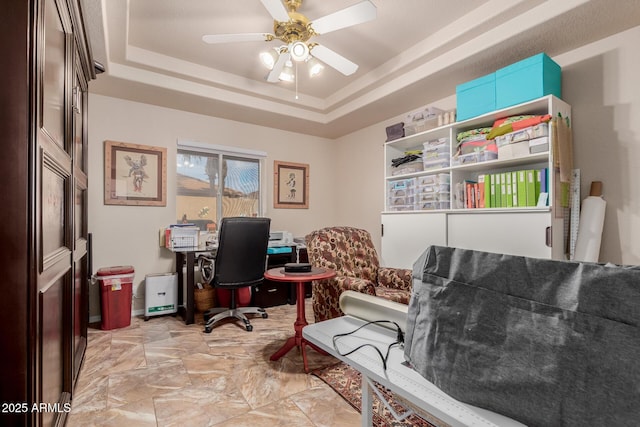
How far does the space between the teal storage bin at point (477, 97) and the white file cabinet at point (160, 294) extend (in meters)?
3.30

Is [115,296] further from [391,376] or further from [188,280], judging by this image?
[391,376]

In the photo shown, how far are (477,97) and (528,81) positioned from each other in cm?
38

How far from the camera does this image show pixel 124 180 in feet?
11.1

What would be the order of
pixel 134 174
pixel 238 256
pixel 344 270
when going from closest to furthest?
pixel 344 270
pixel 238 256
pixel 134 174

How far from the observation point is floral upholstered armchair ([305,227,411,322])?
2.46m

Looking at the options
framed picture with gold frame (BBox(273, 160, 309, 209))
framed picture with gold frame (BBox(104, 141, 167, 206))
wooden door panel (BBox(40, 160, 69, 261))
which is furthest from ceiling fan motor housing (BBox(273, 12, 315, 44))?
framed picture with gold frame (BBox(273, 160, 309, 209))

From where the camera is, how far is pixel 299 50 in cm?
219

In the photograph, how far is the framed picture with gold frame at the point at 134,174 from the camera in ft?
10.8

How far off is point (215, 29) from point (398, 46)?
1.59 m

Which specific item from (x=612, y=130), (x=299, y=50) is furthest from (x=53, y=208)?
(x=612, y=130)

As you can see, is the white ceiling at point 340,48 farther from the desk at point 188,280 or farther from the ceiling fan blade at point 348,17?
the desk at point 188,280

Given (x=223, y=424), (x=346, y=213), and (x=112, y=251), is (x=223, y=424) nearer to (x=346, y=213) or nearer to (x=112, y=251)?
(x=112, y=251)

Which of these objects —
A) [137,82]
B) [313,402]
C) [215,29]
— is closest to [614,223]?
[313,402]

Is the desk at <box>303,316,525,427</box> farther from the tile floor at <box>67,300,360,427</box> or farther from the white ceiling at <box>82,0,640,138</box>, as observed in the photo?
the white ceiling at <box>82,0,640,138</box>
